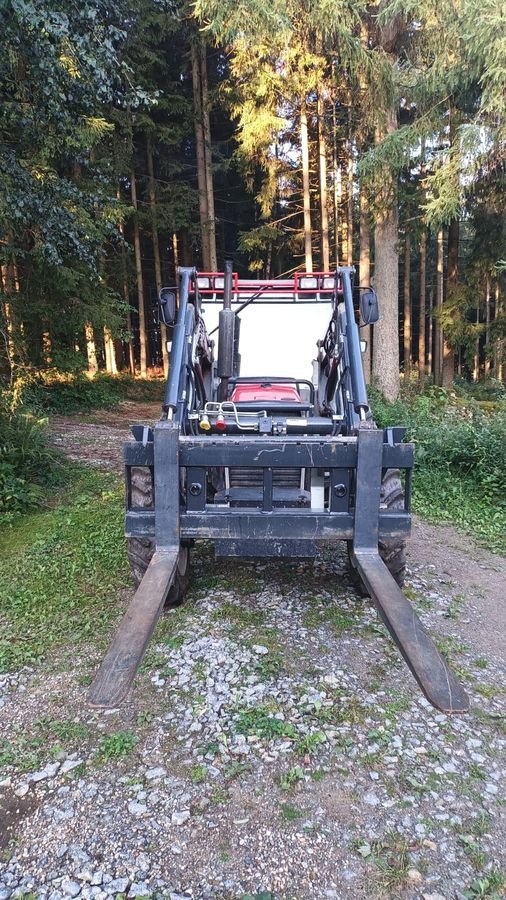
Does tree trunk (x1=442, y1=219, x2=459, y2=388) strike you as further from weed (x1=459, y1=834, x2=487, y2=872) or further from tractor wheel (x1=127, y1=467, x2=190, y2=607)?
weed (x1=459, y1=834, x2=487, y2=872)

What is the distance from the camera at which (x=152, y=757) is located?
258cm

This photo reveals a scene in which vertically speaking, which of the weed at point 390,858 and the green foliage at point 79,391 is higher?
the green foliage at point 79,391

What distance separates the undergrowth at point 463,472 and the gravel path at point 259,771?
8.30 feet

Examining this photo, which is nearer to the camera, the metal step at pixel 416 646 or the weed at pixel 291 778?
the metal step at pixel 416 646

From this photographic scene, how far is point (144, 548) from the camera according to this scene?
3984 mm

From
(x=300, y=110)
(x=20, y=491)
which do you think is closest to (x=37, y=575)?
(x=20, y=491)

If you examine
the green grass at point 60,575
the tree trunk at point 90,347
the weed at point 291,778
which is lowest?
the weed at point 291,778

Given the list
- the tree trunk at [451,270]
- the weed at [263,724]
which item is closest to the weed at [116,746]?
the weed at [263,724]

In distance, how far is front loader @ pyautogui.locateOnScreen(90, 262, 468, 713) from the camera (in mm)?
2479

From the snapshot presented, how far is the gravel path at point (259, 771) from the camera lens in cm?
200

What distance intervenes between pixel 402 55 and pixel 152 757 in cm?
1272

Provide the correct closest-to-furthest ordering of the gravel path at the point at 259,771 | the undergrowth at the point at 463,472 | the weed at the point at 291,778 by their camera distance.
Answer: the gravel path at the point at 259,771 < the weed at the point at 291,778 < the undergrowth at the point at 463,472

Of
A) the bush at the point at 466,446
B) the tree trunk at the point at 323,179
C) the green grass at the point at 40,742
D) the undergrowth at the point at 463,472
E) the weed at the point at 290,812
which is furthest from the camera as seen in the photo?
the tree trunk at the point at 323,179

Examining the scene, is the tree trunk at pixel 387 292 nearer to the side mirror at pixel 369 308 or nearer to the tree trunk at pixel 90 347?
the tree trunk at pixel 90 347
